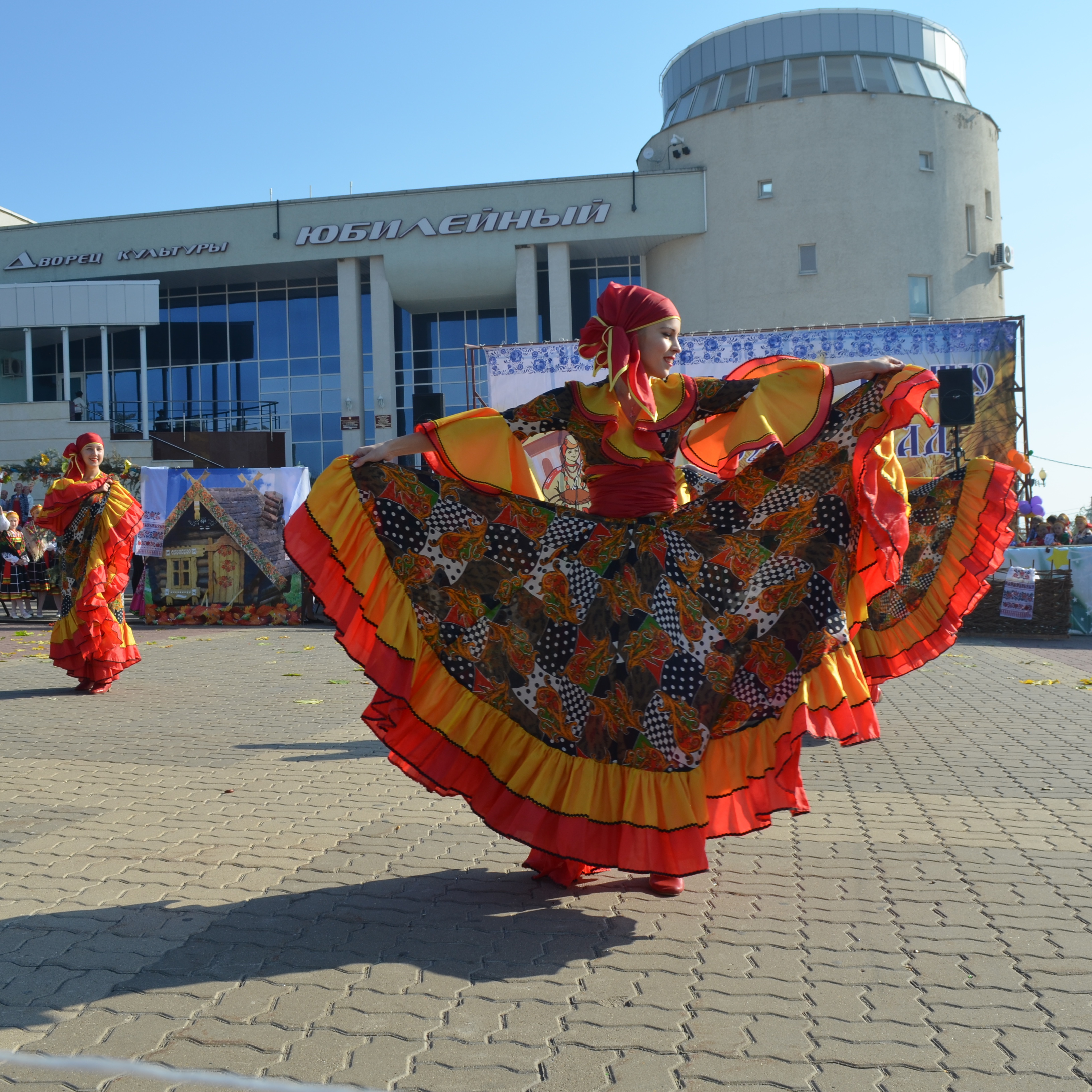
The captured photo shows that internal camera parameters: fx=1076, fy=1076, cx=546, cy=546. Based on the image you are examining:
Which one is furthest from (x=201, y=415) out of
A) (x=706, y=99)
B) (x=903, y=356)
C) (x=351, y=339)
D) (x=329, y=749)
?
(x=329, y=749)

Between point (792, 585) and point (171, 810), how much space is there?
10.1ft

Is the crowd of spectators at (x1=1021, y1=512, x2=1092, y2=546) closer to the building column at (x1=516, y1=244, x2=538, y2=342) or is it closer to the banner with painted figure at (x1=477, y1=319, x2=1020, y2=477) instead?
the banner with painted figure at (x1=477, y1=319, x2=1020, y2=477)

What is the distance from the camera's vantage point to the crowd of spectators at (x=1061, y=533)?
17.2 metres

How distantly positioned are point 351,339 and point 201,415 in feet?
19.3

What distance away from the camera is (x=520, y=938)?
325 cm

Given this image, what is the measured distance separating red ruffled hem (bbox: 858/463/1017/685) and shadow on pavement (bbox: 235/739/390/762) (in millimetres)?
2863

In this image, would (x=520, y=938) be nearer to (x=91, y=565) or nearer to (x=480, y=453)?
(x=480, y=453)

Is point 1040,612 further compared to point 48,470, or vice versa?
point 48,470

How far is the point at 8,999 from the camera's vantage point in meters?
2.79

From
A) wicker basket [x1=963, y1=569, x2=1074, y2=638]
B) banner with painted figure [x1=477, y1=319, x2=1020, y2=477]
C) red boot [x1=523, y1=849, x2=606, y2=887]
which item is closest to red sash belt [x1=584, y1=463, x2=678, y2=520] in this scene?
red boot [x1=523, y1=849, x2=606, y2=887]

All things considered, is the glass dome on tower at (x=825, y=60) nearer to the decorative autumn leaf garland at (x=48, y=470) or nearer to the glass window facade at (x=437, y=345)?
the glass window facade at (x=437, y=345)

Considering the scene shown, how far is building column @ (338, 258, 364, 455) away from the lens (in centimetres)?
3300

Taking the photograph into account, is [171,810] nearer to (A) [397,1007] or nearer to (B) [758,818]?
(A) [397,1007]

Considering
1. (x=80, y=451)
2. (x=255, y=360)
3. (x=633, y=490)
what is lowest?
(x=633, y=490)
